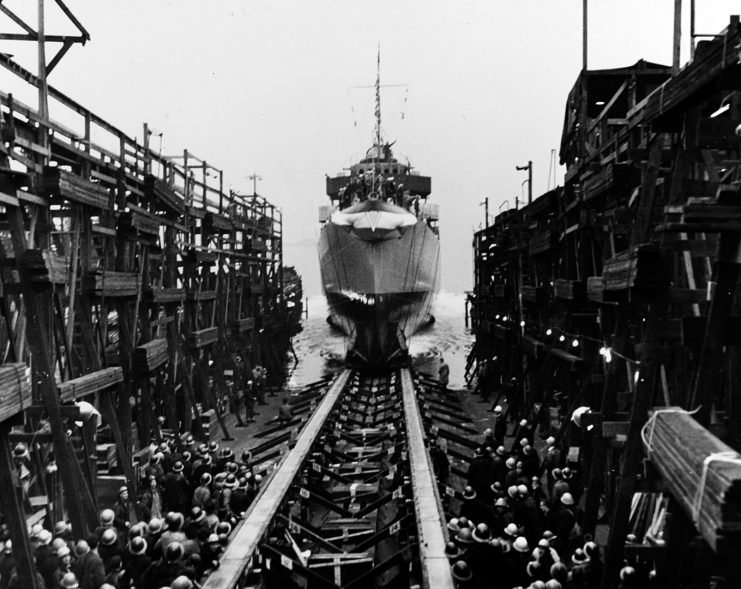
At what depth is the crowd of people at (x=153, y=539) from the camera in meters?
7.24

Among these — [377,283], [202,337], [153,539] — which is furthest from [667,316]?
[377,283]

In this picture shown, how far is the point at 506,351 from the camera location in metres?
21.1

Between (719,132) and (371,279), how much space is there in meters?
23.5

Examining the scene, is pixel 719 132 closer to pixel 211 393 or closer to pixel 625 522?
pixel 625 522

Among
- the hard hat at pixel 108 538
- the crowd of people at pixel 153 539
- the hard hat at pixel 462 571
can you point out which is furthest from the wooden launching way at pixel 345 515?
the hard hat at pixel 108 538

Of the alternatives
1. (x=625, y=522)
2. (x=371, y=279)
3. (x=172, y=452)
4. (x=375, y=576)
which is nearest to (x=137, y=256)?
(x=172, y=452)

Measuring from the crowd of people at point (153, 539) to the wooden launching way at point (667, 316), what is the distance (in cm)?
429

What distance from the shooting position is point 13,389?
22.3ft

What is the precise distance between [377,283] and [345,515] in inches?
739

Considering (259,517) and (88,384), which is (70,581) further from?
(88,384)

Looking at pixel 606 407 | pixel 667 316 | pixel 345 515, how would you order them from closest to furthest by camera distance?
1. pixel 667 316
2. pixel 606 407
3. pixel 345 515

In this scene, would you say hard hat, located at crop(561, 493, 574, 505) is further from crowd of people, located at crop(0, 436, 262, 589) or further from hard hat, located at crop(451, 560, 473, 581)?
crowd of people, located at crop(0, 436, 262, 589)

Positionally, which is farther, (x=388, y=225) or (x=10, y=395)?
(x=388, y=225)

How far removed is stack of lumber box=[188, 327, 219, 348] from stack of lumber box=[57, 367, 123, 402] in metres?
5.51
